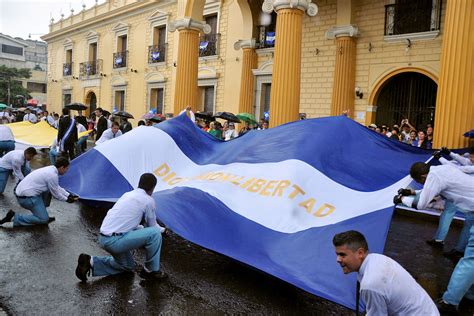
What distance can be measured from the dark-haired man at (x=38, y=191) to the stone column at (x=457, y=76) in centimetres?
664

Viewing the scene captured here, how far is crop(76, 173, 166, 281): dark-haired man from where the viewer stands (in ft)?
14.0


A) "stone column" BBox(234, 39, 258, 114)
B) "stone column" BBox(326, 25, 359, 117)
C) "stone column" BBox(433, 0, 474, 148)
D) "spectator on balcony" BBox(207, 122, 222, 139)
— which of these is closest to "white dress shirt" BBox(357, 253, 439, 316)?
"stone column" BBox(433, 0, 474, 148)

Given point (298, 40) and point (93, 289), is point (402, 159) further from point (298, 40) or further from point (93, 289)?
point (298, 40)

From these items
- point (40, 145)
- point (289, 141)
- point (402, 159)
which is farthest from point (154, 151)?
point (40, 145)

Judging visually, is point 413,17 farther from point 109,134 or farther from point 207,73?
point 109,134

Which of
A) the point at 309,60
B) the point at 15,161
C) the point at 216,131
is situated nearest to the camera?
the point at 15,161

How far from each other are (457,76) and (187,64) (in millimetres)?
9632

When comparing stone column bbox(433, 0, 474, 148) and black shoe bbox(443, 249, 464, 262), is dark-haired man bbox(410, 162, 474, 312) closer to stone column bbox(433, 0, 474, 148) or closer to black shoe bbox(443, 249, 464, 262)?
black shoe bbox(443, 249, 464, 262)

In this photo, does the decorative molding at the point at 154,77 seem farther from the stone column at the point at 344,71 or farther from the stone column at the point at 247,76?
the stone column at the point at 344,71

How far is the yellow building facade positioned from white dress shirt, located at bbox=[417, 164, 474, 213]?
14.0ft

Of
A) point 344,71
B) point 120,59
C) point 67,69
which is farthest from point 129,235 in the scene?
point 67,69

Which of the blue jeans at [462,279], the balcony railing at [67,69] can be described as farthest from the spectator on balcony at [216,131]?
the balcony railing at [67,69]

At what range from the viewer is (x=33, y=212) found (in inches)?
246

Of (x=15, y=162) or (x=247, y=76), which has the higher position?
(x=247, y=76)
